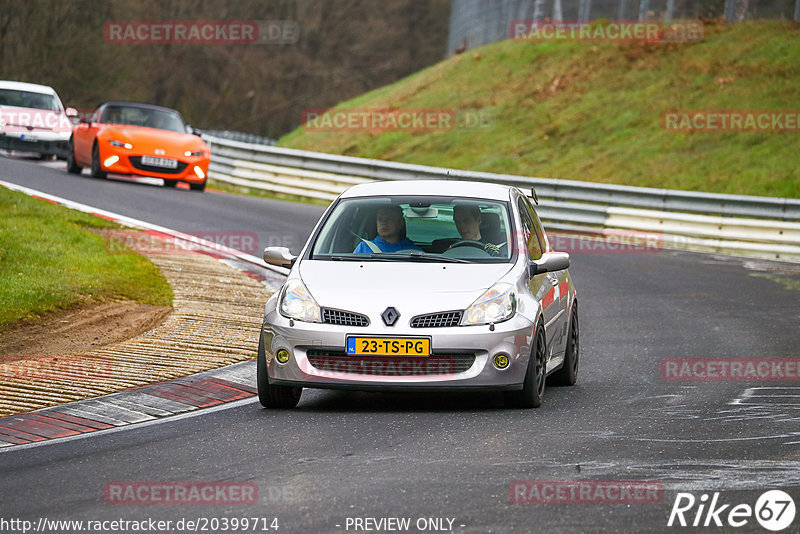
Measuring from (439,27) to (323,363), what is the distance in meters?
63.2

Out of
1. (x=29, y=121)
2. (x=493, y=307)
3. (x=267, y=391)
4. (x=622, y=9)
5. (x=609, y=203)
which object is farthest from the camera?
(x=622, y=9)

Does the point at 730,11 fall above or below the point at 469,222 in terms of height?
above

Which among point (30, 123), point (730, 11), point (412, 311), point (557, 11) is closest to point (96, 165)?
point (30, 123)

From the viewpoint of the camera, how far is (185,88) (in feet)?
196

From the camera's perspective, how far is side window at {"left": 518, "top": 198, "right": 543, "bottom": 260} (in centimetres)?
963

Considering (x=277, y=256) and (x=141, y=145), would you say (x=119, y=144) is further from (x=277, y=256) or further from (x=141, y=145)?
(x=277, y=256)

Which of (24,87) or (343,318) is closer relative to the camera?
(343,318)

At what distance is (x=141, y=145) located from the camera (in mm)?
24500

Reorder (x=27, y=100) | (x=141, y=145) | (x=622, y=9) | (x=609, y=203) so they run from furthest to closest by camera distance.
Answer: (x=622, y=9)
(x=27, y=100)
(x=141, y=145)
(x=609, y=203)

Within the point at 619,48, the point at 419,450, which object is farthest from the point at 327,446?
the point at 619,48

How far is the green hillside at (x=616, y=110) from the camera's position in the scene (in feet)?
89.6

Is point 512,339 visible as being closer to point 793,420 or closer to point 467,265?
point 467,265

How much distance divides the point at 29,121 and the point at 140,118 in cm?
496

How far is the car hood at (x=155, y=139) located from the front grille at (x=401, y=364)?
1678cm
